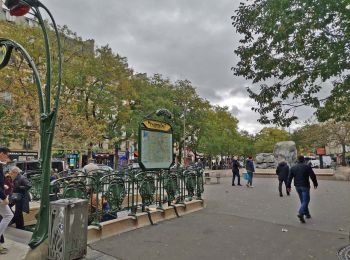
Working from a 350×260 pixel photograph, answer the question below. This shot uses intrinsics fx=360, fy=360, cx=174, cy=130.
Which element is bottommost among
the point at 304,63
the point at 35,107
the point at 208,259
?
the point at 208,259

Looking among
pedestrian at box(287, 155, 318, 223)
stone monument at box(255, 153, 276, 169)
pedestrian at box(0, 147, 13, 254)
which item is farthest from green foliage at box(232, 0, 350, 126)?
stone monument at box(255, 153, 276, 169)

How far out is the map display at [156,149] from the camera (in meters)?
9.45

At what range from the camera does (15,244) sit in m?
6.76

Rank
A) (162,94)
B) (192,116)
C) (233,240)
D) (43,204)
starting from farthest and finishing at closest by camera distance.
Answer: (192,116) → (162,94) → (233,240) → (43,204)

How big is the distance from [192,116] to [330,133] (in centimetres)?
1635

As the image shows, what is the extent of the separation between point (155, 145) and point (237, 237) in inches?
137

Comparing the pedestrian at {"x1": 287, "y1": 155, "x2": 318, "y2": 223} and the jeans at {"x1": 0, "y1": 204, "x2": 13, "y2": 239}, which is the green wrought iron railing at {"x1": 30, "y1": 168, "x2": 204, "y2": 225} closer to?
the jeans at {"x1": 0, "y1": 204, "x2": 13, "y2": 239}

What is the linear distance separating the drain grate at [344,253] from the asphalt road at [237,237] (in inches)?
4.2

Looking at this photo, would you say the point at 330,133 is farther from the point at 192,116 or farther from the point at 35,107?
the point at 35,107

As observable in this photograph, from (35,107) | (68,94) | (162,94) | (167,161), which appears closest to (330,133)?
(162,94)

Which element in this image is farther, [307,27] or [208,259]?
[307,27]

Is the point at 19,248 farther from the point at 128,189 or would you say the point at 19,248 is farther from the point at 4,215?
the point at 128,189

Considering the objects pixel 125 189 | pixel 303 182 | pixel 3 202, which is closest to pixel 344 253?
pixel 303 182

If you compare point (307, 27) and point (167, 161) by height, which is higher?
point (307, 27)
